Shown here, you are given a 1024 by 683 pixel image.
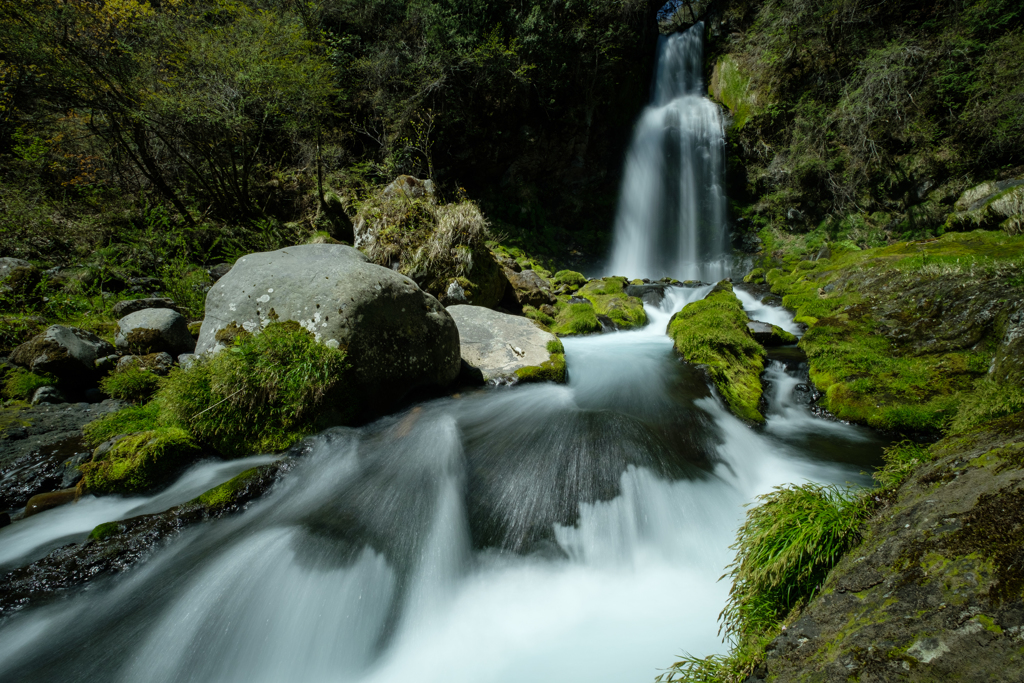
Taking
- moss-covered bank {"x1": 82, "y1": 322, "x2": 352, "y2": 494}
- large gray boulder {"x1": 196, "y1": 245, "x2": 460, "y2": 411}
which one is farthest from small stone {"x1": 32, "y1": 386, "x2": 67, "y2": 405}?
large gray boulder {"x1": 196, "y1": 245, "x2": 460, "y2": 411}

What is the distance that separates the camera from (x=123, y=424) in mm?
4262

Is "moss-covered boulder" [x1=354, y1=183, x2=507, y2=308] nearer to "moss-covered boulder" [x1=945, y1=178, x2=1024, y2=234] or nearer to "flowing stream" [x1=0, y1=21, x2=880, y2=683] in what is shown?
"flowing stream" [x1=0, y1=21, x2=880, y2=683]

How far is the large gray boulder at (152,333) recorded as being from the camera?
568cm

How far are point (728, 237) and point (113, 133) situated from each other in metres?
22.2

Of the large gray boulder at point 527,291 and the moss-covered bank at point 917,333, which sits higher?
the large gray boulder at point 527,291

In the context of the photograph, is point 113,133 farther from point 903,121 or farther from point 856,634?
point 903,121

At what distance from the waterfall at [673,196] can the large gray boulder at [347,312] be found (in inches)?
597

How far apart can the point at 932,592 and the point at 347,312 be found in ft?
16.0

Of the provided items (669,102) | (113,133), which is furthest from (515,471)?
(669,102)

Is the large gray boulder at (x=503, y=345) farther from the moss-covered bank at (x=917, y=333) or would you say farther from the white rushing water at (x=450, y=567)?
the moss-covered bank at (x=917, y=333)

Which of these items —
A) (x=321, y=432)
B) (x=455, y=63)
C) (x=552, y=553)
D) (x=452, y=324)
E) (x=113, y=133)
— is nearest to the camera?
(x=552, y=553)

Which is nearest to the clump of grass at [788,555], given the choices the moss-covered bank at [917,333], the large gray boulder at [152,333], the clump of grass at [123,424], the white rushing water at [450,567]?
the white rushing water at [450,567]

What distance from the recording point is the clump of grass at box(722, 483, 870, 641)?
1.93m

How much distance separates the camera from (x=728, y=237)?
743 inches
